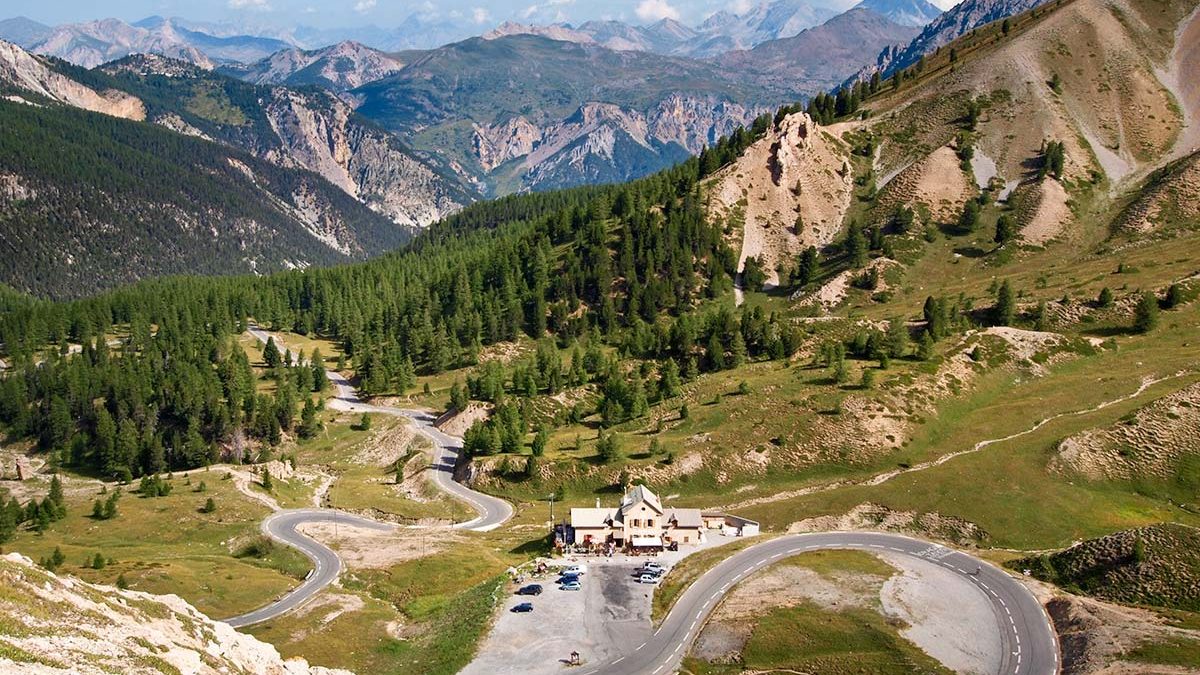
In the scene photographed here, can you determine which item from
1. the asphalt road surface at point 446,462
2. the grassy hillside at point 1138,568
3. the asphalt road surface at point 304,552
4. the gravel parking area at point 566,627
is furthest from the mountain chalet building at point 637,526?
the grassy hillside at point 1138,568

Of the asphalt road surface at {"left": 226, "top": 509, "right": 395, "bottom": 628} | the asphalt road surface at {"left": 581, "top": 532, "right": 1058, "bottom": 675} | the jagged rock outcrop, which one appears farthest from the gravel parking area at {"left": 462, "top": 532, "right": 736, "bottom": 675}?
the asphalt road surface at {"left": 226, "top": 509, "right": 395, "bottom": 628}

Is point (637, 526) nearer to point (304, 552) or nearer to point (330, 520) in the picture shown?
point (304, 552)

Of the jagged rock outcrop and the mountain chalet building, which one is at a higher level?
the jagged rock outcrop

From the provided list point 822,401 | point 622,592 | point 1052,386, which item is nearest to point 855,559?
point 622,592

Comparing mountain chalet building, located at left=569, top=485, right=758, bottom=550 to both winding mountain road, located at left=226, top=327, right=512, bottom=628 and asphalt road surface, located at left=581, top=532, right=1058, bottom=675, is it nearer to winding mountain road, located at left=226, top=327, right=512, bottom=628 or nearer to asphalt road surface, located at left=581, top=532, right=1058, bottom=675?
asphalt road surface, located at left=581, top=532, right=1058, bottom=675

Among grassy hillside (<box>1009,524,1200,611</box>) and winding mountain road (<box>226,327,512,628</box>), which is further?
winding mountain road (<box>226,327,512,628</box>)

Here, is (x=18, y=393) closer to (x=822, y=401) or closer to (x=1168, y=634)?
(x=822, y=401)
